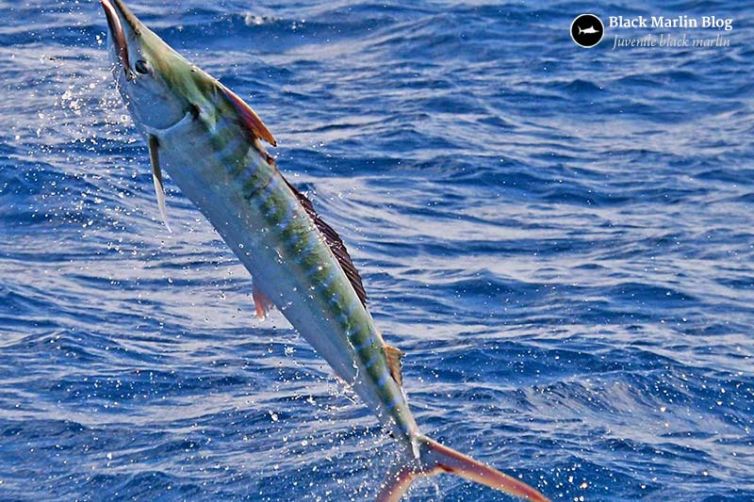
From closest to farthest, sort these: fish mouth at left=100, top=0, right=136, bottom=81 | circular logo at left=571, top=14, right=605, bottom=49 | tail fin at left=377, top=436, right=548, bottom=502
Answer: fish mouth at left=100, top=0, right=136, bottom=81 → tail fin at left=377, top=436, right=548, bottom=502 → circular logo at left=571, top=14, right=605, bottom=49

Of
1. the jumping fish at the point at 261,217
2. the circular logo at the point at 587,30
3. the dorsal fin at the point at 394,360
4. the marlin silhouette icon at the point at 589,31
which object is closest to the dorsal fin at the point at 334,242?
the jumping fish at the point at 261,217

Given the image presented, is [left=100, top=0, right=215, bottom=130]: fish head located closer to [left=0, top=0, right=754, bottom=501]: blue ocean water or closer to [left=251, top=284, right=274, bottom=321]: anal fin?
[left=251, top=284, right=274, bottom=321]: anal fin

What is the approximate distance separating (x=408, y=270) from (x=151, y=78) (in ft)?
23.6

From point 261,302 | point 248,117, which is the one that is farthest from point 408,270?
point 248,117

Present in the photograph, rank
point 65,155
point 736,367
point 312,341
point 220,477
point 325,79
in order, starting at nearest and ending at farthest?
1. point 312,341
2. point 220,477
3. point 736,367
4. point 65,155
5. point 325,79

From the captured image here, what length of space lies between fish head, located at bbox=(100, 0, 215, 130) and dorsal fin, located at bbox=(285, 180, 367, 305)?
0.49 metres

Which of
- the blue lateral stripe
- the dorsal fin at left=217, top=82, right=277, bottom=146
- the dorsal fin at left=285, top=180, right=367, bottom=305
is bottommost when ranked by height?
the blue lateral stripe

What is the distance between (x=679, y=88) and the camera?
1823cm

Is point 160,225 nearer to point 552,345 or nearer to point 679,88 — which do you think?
point 552,345

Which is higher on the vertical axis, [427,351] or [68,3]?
[68,3]

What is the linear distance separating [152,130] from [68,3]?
16173 millimetres

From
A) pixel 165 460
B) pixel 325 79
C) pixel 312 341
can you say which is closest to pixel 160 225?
pixel 165 460

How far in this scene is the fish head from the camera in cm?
439

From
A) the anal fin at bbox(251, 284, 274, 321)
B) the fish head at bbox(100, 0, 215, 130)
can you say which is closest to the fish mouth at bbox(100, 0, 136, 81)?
Result: the fish head at bbox(100, 0, 215, 130)
